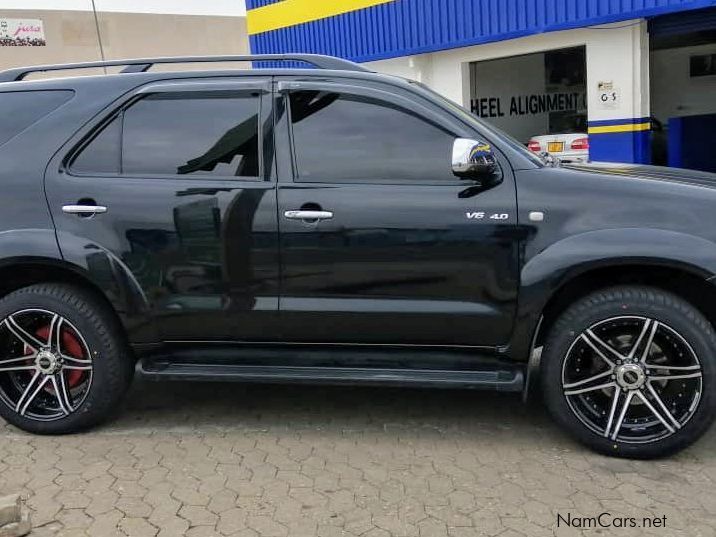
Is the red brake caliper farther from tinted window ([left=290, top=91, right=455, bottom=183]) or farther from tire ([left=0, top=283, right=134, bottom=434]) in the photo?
tinted window ([left=290, top=91, right=455, bottom=183])

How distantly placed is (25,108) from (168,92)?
33.3 inches

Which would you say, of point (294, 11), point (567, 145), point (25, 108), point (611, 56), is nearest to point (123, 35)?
point (294, 11)

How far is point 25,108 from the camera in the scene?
375 cm

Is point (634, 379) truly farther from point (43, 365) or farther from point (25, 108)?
point (25, 108)

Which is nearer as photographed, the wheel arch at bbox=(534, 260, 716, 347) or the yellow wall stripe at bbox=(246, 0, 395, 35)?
the wheel arch at bbox=(534, 260, 716, 347)

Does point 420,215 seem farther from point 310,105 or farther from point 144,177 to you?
point 144,177

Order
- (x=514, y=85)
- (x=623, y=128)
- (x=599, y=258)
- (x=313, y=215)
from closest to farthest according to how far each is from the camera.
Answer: (x=599, y=258), (x=313, y=215), (x=623, y=128), (x=514, y=85)

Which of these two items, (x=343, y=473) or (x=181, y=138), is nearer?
(x=343, y=473)

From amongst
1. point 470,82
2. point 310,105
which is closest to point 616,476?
point 310,105

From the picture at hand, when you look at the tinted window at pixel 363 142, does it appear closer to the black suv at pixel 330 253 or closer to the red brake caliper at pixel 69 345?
the black suv at pixel 330 253

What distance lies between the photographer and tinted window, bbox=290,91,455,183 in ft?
11.2

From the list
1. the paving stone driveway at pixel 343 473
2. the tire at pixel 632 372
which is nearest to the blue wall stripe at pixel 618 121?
the paving stone driveway at pixel 343 473

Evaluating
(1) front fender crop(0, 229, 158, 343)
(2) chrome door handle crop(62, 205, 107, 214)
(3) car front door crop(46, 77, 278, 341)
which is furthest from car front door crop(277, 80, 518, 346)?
(2) chrome door handle crop(62, 205, 107, 214)

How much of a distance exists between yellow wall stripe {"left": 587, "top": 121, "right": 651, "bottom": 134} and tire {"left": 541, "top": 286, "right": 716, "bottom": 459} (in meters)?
8.73
